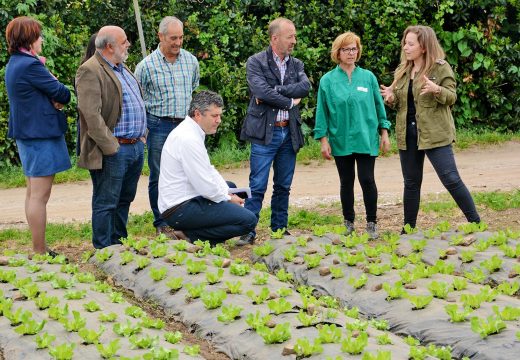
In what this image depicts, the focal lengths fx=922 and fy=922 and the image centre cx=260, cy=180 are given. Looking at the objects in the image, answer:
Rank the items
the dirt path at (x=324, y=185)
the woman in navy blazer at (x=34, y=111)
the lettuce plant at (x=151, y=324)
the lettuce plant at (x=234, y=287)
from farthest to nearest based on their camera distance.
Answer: the dirt path at (x=324, y=185) < the woman in navy blazer at (x=34, y=111) < the lettuce plant at (x=234, y=287) < the lettuce plant at (x=151, y=324)

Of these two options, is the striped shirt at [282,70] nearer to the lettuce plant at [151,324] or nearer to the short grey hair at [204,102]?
the short grey hair at [204,102]

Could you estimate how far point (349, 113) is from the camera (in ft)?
27.2

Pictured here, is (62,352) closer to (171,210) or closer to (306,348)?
(306,348)

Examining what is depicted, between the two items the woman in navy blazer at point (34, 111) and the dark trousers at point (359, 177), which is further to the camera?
the dark trousers at point (359, 177)

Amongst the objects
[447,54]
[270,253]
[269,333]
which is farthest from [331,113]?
[447,54]

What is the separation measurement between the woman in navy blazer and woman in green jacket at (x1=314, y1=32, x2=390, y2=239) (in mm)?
2353

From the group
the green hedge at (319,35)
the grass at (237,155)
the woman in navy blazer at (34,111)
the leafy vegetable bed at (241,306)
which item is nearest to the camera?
the leafy vegetable bed at (241,306)

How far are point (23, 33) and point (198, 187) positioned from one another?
1.90 metres

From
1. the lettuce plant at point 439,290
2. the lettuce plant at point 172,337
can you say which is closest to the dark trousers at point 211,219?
the lettuce plant at point 439,290

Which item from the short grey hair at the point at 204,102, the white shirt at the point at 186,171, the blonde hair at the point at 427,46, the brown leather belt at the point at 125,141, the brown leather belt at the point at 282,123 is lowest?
the white shirt at the point at 186,171

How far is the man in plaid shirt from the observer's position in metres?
8.48

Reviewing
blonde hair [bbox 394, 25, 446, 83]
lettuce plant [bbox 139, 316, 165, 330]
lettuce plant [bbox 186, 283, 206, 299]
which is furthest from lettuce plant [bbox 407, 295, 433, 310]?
blonde hair [bbox 394, 25, 446, 83]

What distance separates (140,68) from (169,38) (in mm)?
413

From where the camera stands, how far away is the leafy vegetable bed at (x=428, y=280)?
541 cm
